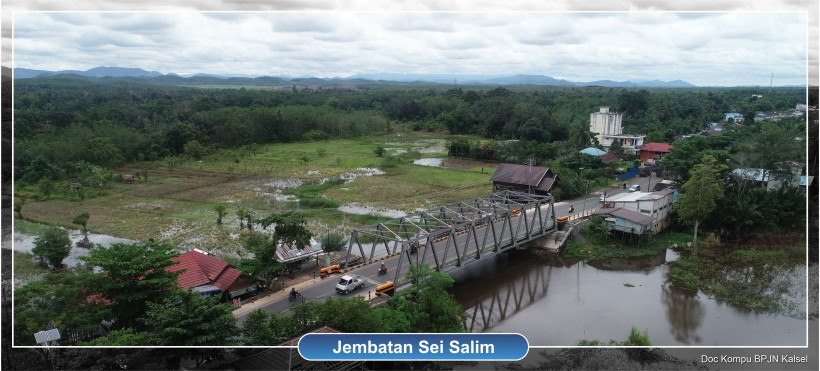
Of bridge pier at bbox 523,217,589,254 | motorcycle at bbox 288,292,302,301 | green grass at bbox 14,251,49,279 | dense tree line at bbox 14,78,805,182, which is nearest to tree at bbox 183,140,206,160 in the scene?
dense tree line at bbox 14,78,805,182

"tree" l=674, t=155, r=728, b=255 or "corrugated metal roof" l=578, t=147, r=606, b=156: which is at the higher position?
"corrugated metal roof" l=578, t=147, r=606, b=156

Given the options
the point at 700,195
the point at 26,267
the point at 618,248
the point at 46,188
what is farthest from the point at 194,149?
the point at 700,195

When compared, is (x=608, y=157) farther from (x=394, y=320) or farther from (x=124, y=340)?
(x=124, y=340)

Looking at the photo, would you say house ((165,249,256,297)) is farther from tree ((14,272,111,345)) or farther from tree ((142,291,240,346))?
tree ((142,291,240,346))

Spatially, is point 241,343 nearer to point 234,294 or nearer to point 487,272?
point 234,294

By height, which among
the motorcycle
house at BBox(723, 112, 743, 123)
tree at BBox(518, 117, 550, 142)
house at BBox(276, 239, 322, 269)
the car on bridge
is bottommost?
the motorcycle

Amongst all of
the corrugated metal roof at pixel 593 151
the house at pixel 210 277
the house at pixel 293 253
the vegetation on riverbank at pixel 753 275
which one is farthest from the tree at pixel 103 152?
the vegetation on riverbank at pixel 753 275

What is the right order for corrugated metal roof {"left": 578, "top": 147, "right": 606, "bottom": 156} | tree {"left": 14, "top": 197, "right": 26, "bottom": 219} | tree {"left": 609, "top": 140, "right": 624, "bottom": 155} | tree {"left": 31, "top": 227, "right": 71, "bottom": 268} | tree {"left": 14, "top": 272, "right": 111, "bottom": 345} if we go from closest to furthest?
1. tree {"left": 14, "top": 272, "right": 111, "bottom": 345}
2. tree {"left": 31, "top": 227, "right": 71, "bottom": 268}
3. tree {"left": 14, "top": 197, "right": 26, "bottom": 219}
4. corrugated metal roof {"left": 578, "top": 147, "right": 606, "bottom": 156}
5. tree {"left": 609, "top": 140, "right": 624, "bottom": 155}
